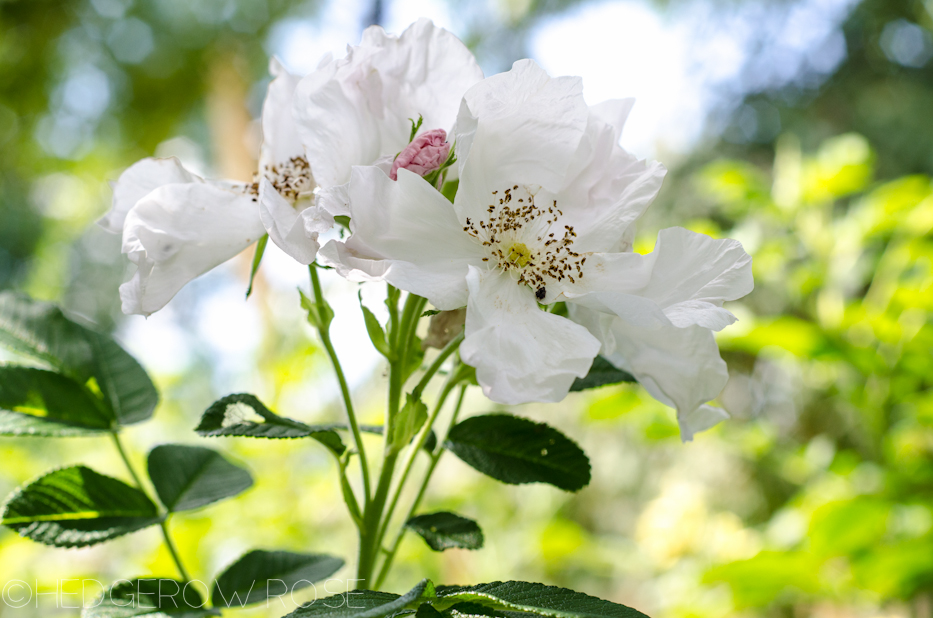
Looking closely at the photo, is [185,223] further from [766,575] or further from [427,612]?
[766,575]

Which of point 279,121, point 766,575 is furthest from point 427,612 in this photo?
point 766,575

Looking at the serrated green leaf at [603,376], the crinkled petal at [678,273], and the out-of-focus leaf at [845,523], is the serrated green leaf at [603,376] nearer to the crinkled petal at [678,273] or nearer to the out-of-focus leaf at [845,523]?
the crinkled petal at [678,273]

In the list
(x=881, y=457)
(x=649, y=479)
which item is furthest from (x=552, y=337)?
(x=649, y=479)

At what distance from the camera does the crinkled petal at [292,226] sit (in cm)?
31

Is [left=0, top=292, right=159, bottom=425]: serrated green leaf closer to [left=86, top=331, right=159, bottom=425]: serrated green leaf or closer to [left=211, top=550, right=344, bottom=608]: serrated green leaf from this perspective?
[left=86, top=331, right=159, bottom=425]: serrated green leaf

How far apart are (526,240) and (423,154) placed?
0.09m

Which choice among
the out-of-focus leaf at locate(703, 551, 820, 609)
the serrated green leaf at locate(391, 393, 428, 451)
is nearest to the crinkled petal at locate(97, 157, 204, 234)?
Result: the serrated green leaf at locate(391, 393, 428, 451)

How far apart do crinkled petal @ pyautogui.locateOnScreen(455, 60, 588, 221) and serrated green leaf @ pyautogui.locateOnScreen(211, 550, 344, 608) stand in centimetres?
29

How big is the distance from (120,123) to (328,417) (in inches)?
191

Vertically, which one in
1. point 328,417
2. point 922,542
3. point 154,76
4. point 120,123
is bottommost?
point 922,542

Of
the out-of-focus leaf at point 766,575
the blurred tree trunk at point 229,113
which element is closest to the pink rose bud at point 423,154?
the out-of-focus leaf at point 766,575

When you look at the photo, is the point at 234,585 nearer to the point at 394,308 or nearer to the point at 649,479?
the point at 394,308

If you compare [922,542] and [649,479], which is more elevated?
[649,479]

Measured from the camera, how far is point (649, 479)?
2.33 meters
